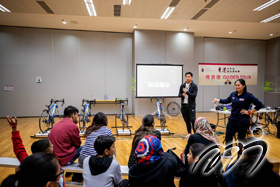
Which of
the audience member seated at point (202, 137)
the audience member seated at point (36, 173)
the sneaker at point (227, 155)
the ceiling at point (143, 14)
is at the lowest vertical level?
the sneaker at point (227, 155)

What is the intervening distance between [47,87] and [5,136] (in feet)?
11.6

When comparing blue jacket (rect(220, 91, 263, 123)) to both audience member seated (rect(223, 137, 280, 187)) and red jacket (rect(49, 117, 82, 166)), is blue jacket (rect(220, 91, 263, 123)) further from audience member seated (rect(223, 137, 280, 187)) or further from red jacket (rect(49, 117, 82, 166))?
red jacket (rect(49, 117, 82, 166))

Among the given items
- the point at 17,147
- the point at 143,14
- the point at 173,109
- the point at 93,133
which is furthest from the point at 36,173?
the point at 173,109

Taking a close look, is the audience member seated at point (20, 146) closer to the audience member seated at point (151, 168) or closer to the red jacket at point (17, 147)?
the red jacket at point (17, 147)

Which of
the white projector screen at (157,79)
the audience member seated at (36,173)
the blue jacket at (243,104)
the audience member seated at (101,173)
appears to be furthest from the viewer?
the white projector screen at (157,79)

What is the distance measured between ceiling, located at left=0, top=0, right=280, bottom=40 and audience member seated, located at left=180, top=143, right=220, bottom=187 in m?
3.89

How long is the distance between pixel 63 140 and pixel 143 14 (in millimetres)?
4025

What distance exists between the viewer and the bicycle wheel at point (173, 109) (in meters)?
8.61

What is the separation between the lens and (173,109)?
28.3ft

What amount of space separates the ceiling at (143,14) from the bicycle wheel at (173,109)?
337 cm

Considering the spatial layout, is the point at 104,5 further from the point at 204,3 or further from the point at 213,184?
the point at 213,184

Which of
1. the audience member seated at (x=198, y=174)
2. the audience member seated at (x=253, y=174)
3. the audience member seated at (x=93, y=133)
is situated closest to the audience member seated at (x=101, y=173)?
the audience member seated at (x=198, y=174)

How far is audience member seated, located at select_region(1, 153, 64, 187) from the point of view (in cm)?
83

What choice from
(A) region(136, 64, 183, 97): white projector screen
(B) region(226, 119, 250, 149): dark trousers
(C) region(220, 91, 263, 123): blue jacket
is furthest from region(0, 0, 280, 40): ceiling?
(B) region(226, 119, 250, 149): dark trousers
